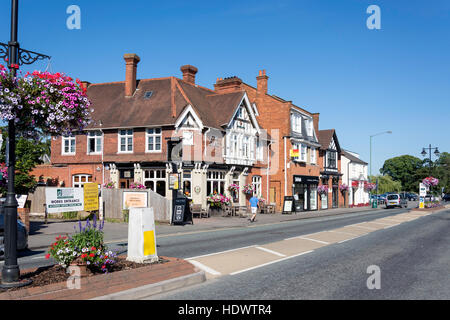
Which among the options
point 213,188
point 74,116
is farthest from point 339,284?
point 213,188

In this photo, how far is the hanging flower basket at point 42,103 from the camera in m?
6.94

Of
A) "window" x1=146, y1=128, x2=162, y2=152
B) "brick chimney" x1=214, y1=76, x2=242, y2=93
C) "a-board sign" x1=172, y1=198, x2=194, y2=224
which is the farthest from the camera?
"brick chimney" x1=214, y1=76, x2=242, y2=93

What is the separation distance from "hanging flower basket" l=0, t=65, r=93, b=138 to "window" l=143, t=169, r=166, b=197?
69.7ft

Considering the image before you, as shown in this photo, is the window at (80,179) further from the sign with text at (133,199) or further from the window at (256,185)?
the window at (256,185)

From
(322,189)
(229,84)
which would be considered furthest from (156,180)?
(322,189)

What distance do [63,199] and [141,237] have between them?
12.4 metres

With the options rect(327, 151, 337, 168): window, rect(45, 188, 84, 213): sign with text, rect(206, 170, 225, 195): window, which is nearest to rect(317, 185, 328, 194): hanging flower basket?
rect(327, 151, 337, 168): window

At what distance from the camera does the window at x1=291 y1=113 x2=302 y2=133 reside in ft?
135

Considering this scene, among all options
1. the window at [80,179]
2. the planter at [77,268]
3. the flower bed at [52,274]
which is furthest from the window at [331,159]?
the planter at [77,268]

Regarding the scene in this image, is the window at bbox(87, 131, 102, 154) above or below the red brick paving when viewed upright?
above

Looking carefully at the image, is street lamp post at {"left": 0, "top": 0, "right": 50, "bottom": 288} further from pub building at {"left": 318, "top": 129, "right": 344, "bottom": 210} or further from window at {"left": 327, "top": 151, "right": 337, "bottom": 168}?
window at {"left": 327, "top": 151, "right": 337, "bottom": 168}
